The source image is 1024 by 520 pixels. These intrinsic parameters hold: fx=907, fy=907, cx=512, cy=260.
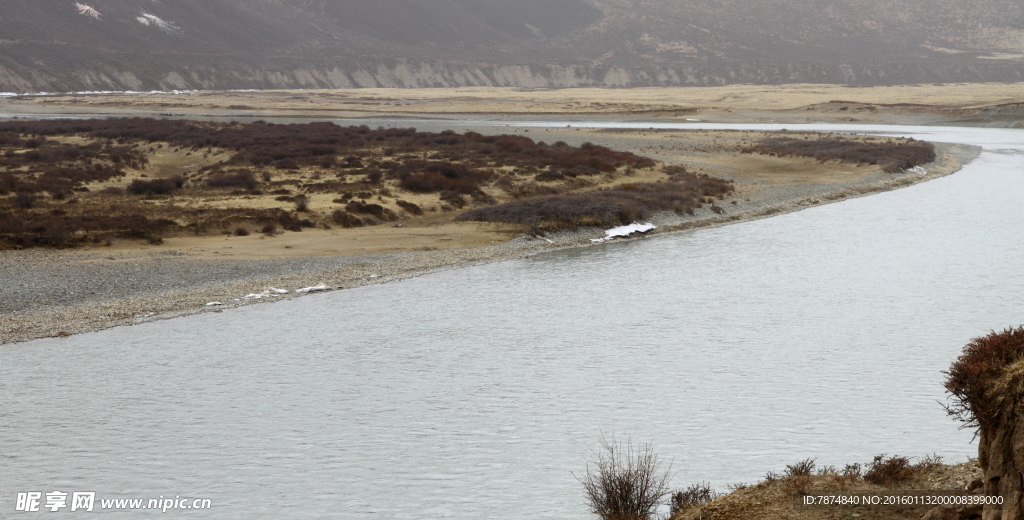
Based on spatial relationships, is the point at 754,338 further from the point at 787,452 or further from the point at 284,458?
the point at 284,458

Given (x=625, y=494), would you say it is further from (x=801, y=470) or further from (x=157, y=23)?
(x=157, y=23)

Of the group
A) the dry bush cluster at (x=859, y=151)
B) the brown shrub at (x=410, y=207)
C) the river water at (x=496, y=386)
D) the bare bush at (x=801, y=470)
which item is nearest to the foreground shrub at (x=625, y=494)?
the river water at (x=496, y=386)

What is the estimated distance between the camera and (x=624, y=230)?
32.2 meters

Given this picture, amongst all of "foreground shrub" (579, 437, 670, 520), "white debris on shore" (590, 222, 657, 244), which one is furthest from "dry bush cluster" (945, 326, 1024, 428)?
"white debris on shore" (590, 222, 657, 244)

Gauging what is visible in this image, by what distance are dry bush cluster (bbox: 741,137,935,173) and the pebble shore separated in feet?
92.1

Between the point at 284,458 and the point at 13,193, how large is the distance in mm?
28457

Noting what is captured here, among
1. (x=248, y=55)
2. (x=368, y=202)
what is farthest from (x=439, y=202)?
(x=248, y=55)

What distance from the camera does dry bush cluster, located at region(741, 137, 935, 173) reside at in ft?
173

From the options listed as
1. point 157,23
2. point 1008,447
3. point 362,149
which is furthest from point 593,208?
point 157,23

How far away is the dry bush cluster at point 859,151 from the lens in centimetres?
5269

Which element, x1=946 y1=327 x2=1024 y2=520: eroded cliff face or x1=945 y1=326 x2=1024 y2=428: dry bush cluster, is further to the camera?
x1=945 y1=326 x2=1024 y2=428: dry bush cluster

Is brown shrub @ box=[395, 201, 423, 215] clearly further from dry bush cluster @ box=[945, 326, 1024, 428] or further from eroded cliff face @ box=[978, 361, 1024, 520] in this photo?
eroded cliff face @ box=[978, 361, 1024, 520]

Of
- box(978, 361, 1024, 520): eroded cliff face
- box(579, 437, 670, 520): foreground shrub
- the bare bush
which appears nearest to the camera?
box(978, 361, 1024, 520): eroded cliff face

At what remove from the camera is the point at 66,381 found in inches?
607
